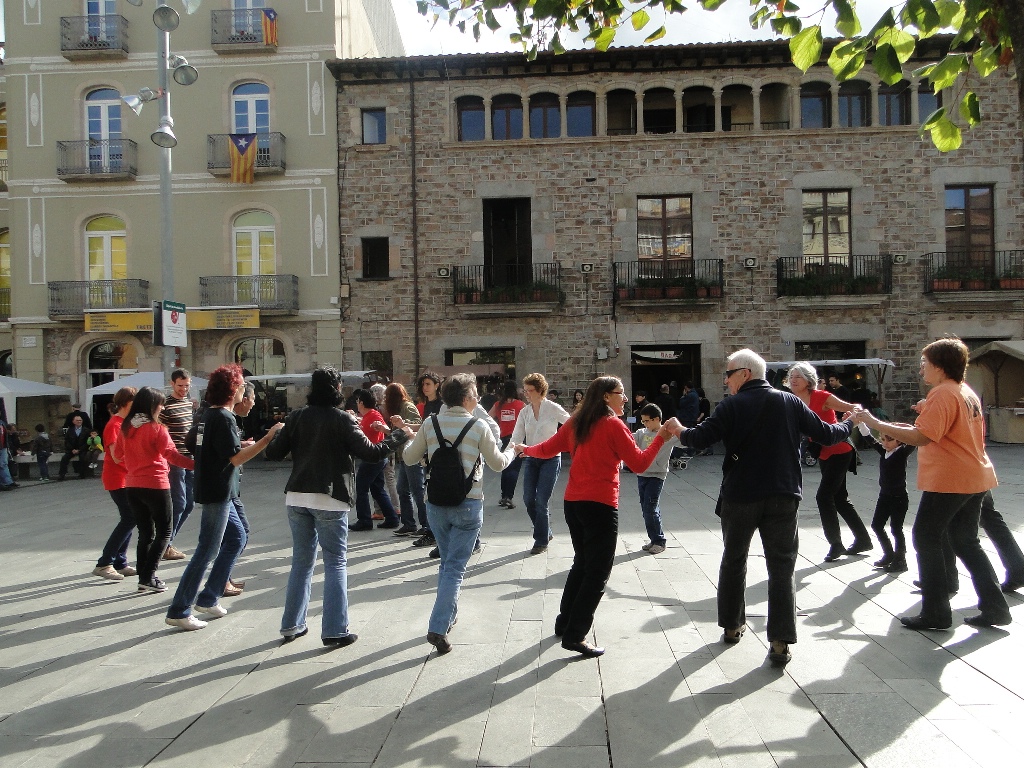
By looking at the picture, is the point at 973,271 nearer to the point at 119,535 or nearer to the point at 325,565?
the point at 325,565

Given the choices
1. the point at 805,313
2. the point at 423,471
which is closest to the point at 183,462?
the point at 423,471

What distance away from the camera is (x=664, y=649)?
4.76 meters

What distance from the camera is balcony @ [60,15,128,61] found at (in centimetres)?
2112

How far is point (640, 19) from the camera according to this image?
16.1 feet

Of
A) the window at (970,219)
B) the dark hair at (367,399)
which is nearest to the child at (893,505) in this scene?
the dark hair at (367,399)

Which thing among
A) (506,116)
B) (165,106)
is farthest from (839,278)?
(165,106)

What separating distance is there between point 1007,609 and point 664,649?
2179mm

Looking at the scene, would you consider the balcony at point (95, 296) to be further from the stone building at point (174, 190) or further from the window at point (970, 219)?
the window at point (970, 219)

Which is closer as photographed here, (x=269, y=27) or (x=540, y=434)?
(x=540, y=434)

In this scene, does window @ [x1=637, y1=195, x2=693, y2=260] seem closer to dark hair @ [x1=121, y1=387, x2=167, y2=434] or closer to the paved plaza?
the paved plaza

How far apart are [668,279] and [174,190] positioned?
13.4 meters

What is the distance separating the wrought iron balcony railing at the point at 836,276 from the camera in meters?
20.6

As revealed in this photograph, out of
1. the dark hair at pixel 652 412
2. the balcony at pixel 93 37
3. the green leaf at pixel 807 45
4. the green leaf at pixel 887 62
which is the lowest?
the dark hair at pixel 652 412

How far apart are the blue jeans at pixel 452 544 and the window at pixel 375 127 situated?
18561 mm
